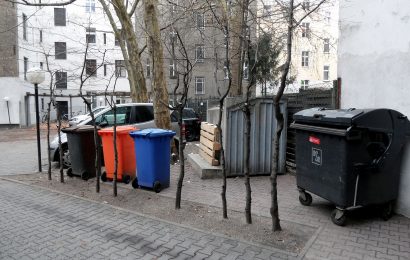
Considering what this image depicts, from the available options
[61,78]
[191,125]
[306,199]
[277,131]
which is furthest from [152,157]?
[191,125]

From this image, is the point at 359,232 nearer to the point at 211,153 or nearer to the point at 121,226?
the point at 121,226

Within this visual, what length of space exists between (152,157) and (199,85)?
112 feet

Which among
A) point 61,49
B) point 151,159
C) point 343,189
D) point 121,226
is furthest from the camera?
point 61,49

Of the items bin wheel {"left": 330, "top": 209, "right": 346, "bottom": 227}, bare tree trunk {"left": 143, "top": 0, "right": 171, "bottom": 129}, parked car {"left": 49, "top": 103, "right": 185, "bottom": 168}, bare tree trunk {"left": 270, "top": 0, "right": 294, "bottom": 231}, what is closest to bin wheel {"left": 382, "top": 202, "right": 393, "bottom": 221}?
bin wheel {"left": 330, "top": 209, "right": 346, "bottom": 227}

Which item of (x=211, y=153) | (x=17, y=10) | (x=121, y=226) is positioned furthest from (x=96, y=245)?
(x=17, y=10)

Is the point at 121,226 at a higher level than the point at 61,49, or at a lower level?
lower

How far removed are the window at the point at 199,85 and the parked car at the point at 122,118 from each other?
29.2 m

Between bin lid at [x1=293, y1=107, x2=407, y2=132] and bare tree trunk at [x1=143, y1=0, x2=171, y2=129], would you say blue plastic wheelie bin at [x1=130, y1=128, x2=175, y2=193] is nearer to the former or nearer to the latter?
bin lid at [x1=293, y1=107, x2=407, y2=132]

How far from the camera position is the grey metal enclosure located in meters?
7.84

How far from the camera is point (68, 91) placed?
41.1 meters

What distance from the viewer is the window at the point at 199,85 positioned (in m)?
40.1

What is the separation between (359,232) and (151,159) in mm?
3745

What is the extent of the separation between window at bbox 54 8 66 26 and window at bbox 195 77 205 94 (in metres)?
16.2

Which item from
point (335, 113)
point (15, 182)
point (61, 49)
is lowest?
point (15, 182)
